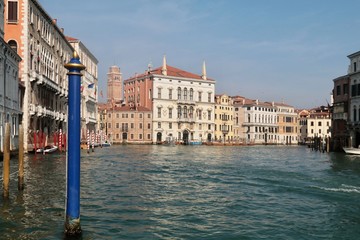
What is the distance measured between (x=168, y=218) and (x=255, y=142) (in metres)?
79.1

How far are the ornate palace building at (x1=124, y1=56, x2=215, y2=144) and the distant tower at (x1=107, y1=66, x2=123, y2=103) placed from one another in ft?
176

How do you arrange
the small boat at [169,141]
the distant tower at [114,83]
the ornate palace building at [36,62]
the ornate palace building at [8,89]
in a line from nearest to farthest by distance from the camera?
the ornate palace building at [8,89]
the ornate palace building at [36,62]
the small boat at [169,141]
the distant tower at [114,83]

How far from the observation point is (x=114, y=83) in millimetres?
133125

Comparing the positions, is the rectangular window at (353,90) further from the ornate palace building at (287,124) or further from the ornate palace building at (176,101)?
the ornate palace building at (287,124)

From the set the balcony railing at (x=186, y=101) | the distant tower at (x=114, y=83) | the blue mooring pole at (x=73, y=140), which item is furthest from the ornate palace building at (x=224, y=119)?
the blue mooring pole at (x=73, y=140)

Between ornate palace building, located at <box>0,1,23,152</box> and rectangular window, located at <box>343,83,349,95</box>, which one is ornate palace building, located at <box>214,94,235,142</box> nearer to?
rectangular window, located at <box>343,83,349,95</box>

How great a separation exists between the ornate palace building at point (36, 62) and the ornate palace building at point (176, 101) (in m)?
33.2

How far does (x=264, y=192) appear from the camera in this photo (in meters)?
12.6

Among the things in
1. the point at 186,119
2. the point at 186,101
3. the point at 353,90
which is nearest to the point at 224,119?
the point at 186,119

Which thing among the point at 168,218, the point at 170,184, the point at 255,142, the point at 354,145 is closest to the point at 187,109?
the point at 255,142

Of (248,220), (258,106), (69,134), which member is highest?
(258,106)

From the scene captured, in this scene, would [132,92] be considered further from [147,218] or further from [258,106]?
[147,218]

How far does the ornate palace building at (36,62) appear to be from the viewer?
91.0 ft

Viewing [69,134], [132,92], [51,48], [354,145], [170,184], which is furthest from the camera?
[132,92]
